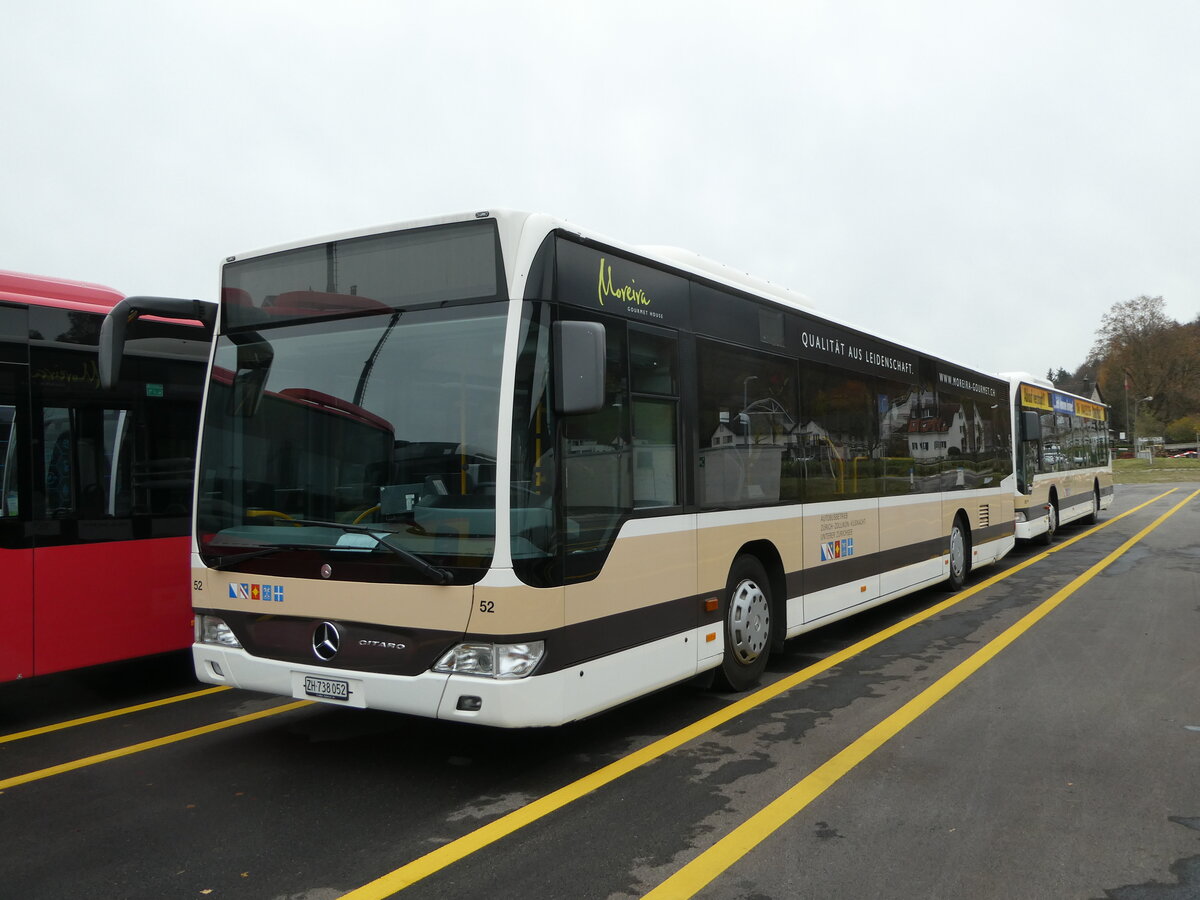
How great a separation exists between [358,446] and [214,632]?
1571mm

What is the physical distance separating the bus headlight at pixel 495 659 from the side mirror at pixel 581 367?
1.17 metres

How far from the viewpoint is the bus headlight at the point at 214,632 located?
5.36 metres

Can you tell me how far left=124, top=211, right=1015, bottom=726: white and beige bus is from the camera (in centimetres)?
456

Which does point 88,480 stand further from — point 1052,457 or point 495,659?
point 1052,457

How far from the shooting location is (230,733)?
19.9 ft

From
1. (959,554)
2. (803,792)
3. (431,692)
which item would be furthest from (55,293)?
(959,554)

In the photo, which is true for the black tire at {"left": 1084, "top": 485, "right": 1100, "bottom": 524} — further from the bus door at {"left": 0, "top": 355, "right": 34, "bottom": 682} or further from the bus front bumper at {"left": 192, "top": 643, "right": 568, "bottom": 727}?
the bus door at {"left": 0, "top": 355, "right": 34, "bottom": 682}

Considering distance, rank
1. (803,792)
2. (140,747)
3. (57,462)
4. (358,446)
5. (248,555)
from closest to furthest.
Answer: (803,792)
(358,446)
(248,555)
(140,747)
(57,462)

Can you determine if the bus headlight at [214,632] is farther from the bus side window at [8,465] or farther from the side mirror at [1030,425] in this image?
the side mirror at [1030,425]

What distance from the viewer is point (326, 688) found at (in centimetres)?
489

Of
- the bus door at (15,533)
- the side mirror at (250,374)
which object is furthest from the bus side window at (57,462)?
the side mirror at (250,374)

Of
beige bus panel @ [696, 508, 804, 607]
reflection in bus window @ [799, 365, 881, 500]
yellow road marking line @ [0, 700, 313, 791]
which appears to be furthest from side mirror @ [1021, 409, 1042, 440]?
yellow road marking line @ [0, 700, 313, 791]

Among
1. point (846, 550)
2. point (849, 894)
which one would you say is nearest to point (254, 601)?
point (849, 894)

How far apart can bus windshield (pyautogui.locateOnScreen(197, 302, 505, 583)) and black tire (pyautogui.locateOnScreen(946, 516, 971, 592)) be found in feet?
28.6
